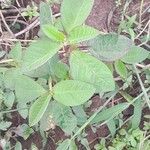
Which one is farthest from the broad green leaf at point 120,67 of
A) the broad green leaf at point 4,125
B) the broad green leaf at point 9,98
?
the broad green leaf at point 4,125

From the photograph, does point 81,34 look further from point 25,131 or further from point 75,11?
point 25,131

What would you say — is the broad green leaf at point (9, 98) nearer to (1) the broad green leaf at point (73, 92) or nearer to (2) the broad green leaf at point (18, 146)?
(2) the broad green leaf at point (18, 146)

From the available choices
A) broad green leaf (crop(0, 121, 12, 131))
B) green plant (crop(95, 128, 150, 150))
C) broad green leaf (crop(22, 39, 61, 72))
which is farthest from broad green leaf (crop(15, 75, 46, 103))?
green plant (crop(95, 128, 150, 150))

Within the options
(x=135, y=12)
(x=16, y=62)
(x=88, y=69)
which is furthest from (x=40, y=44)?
(x=135, y=12)

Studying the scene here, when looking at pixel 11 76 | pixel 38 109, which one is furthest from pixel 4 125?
pixel 38 109

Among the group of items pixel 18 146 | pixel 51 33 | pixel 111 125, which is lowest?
pixel 18 146

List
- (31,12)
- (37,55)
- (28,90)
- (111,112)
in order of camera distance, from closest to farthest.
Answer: (37,55), (28,90), (111,112), (31,12)

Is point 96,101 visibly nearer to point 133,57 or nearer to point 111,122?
point 111,122
